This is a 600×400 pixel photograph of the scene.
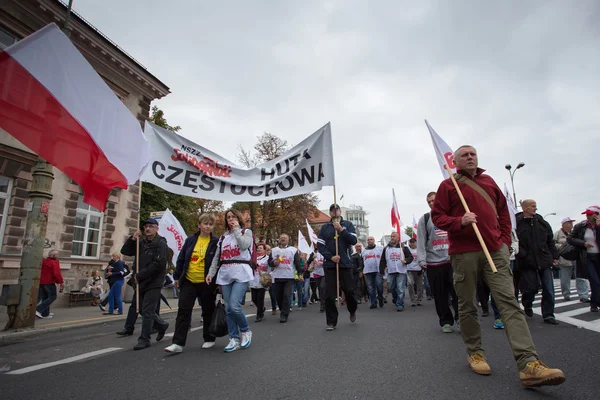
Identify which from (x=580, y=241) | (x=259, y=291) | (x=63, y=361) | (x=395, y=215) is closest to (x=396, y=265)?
(x=395, y=215)

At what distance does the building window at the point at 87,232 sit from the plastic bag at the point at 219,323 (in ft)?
43.4

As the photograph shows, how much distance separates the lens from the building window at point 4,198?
12797 mm

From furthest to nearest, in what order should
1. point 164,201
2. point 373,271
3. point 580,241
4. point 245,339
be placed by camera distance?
point 164,201, point 373,271, point 580,241, point 245,339

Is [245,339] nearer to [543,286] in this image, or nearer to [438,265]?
[438,265]

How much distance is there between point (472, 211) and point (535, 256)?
11.0 feet

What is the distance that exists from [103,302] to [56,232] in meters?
4.33

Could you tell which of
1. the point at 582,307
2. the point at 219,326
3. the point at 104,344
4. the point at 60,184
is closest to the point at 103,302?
the point at 60,184

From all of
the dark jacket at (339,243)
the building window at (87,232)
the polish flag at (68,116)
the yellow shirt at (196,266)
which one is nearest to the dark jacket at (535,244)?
the dark jacket at (339,243)

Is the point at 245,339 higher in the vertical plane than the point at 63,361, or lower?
higher

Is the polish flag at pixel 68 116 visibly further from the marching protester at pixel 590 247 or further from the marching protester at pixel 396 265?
the marching protester at pixel 590 247

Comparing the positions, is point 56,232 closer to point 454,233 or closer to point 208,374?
point 208,374

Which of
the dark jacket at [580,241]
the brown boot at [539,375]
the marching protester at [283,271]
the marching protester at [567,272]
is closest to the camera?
the brown boot at [539,375]

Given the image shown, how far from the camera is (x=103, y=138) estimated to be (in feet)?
17.4

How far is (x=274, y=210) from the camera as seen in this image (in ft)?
118
